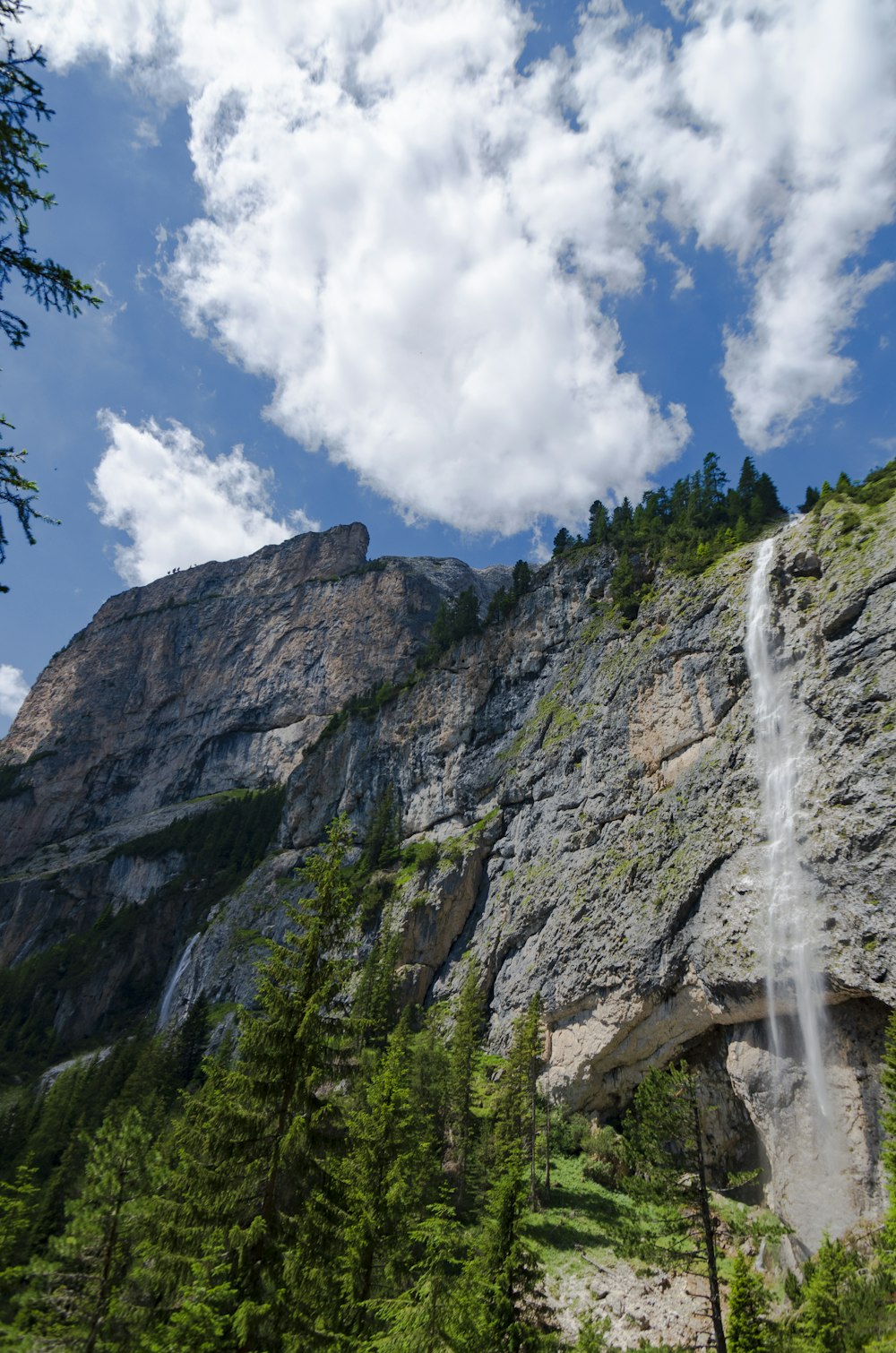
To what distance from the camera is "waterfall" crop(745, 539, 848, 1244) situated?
2769 centimetres

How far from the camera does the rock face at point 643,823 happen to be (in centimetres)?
3197

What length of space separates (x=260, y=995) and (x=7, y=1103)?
75.3m

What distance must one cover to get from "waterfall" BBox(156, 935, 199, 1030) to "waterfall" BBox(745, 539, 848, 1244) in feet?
225

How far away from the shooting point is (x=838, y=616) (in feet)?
132

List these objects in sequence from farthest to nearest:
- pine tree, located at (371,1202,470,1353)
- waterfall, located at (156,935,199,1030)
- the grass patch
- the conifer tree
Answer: waterfall, located at (156,935,199,1030), the conifer tree, the grass patch, pine tree, located at (371,1202,470,1353)

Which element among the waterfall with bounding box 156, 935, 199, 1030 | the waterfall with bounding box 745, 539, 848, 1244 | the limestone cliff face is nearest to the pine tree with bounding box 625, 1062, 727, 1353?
the waterfall with bounding box 745, 539, 848, 1244

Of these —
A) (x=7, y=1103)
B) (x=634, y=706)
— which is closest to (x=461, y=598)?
(x=634, y=706)

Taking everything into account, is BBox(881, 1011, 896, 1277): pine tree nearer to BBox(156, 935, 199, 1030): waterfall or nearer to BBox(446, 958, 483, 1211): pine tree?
BBox(446, 958, 483, 1211): pine tree

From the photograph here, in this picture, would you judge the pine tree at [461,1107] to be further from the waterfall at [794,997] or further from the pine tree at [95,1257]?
the pine tree at [95,1257]

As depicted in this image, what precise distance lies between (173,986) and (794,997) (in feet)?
242

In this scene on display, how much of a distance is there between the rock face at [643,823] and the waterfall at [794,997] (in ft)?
0.91

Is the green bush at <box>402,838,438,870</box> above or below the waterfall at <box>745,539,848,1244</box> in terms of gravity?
above

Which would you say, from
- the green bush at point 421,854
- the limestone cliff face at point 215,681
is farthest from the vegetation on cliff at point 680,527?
the limestone cliff face at point 215,681

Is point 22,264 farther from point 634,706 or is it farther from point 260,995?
point 634,706
